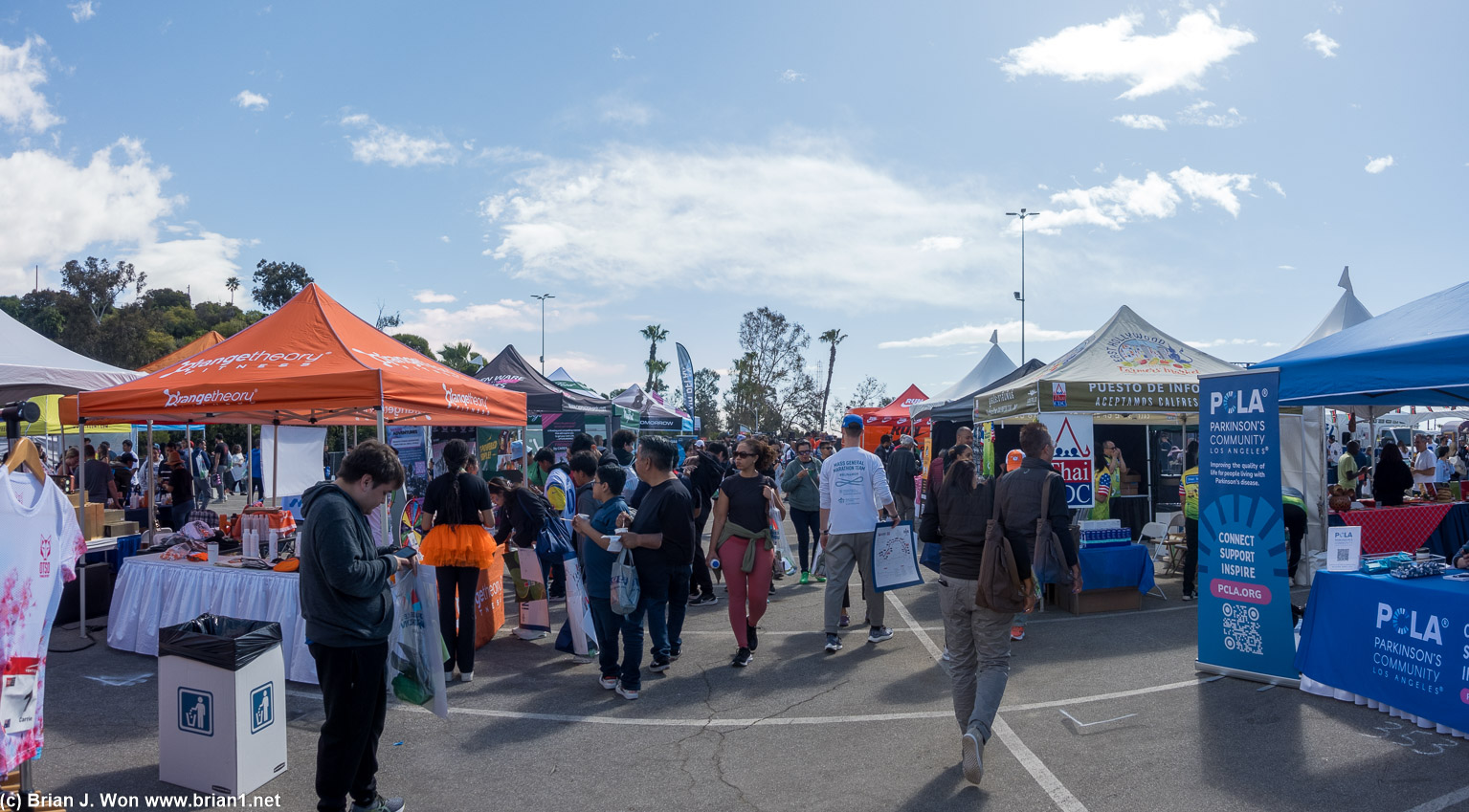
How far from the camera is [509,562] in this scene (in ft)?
27.6

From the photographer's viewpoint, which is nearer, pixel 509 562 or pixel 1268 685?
pixel 1268 685

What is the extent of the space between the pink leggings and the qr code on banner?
320cm

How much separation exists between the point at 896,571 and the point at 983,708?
121 inches

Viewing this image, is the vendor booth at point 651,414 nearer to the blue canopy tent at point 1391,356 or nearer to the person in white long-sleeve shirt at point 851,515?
the person in white long-sleeve shirt at point 851,515

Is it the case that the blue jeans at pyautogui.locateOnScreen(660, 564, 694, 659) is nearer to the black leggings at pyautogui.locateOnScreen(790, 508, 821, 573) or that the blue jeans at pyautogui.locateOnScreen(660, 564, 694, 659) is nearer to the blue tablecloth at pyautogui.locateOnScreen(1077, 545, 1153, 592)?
the black leggings at pyautogui.locateOnScreen(790, 508, 821, 573)

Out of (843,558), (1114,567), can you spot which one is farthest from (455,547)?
(1114,567)

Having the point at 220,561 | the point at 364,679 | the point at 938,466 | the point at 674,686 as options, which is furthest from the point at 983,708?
the point at 220,561

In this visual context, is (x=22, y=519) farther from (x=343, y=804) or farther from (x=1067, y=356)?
(x=1067, y=356)

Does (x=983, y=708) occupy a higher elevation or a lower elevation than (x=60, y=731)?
higher

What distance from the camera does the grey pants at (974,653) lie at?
406 cm

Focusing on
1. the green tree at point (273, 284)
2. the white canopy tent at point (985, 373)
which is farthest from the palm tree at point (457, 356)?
the white canopy tent at point (985, 373)

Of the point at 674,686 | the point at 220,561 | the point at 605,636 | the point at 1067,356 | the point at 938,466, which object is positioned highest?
the point at 1067,356

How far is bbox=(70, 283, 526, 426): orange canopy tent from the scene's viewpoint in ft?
20.6

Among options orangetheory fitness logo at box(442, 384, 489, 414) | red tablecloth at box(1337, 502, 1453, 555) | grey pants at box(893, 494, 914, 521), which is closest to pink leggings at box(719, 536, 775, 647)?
orangetheory fitness logo at box(442, 384, 489, 414)
